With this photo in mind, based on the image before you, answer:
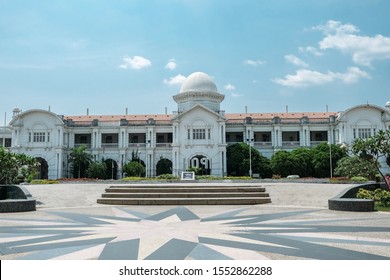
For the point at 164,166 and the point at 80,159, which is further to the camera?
the point at 164,166

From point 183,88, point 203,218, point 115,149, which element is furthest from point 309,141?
point 203,218

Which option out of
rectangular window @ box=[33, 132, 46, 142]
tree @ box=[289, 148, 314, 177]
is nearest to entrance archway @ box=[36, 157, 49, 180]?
rectangular window @ box=[33, 132, 46, 142]

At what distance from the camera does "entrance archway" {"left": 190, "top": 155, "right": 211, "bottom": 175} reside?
56219mm

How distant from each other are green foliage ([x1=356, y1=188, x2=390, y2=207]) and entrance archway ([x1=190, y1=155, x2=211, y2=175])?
37.1 metres

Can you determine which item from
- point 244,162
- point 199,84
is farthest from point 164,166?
point 199,84

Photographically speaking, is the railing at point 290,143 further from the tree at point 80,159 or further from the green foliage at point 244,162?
the tree at point 80,159

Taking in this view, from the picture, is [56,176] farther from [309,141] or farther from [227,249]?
[227,249]

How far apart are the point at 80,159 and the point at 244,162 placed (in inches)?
967

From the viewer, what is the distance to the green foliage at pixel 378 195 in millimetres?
18045

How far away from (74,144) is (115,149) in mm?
7342

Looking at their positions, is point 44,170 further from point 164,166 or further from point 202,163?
point 202,163

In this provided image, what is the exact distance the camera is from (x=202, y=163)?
57156mm

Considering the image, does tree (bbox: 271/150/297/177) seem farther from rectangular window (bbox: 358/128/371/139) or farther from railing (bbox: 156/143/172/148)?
railing (bbox: 156/143/172/148)

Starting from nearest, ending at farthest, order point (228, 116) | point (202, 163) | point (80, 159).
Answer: point (202, 163) < point (80, 159) < point (228, 116)
